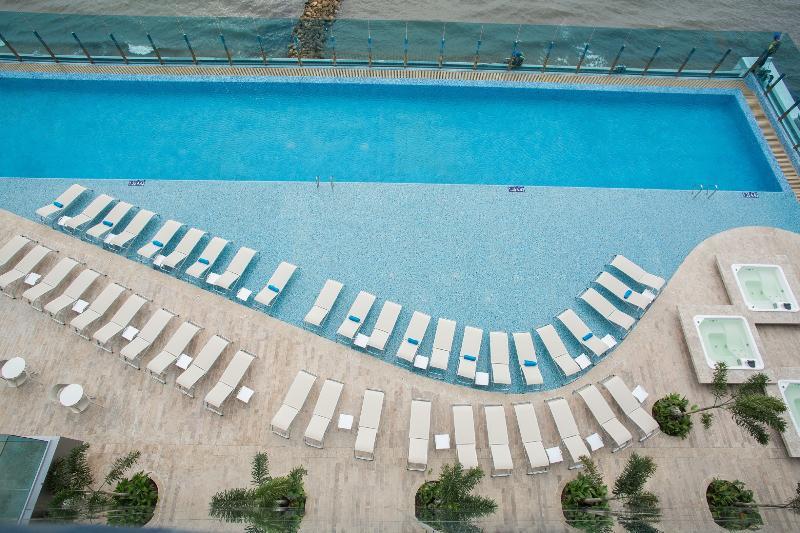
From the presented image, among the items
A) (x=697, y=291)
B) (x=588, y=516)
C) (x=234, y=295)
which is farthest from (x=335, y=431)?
(x=697, y=291)

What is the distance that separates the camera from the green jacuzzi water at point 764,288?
1088 centimetres

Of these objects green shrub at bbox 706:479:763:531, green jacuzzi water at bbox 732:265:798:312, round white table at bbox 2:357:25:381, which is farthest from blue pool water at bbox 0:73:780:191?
green shrub at bbox 706:479:763:531

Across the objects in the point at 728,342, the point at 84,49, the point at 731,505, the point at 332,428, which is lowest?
the point at 731,505

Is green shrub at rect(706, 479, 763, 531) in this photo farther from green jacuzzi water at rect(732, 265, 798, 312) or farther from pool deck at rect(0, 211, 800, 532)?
green jacuzzi water at rect(732, 265, 798, 312)

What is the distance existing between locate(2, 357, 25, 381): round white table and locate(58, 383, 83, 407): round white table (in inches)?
37.5

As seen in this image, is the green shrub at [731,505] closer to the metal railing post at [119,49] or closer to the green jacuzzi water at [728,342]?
the green jacuzzi water at [728,342]

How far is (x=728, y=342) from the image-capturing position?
10.6m

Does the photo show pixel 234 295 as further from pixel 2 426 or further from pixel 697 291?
pixel 697 291

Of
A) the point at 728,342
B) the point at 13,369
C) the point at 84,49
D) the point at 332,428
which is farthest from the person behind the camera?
the point at 84,49

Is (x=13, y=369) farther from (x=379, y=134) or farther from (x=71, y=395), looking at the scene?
(x=379, y=134)

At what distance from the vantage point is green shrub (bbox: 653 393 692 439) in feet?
31.3

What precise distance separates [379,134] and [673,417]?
957 centimetres

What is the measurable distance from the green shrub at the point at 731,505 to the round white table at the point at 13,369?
12.3 m

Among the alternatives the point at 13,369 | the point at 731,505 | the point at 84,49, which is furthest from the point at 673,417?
the point at 84,49
